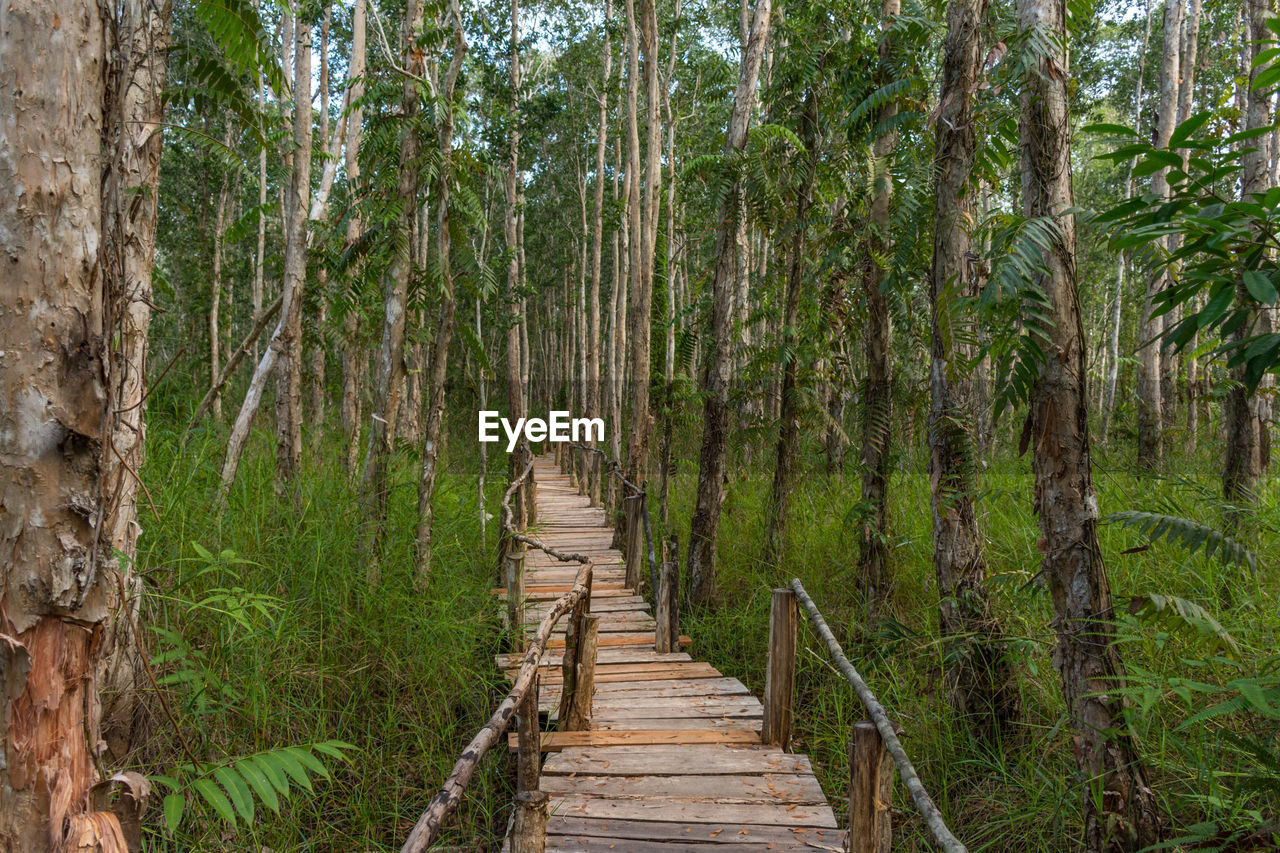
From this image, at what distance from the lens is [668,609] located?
18.6 feet

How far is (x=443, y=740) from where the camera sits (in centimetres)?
420

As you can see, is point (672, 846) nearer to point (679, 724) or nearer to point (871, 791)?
point (871, 791)

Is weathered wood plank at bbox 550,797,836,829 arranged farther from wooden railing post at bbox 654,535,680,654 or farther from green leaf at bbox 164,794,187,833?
wooden railing post at bbox 654,535,680,654

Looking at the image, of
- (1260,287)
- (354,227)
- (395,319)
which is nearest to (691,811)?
(1260,287)

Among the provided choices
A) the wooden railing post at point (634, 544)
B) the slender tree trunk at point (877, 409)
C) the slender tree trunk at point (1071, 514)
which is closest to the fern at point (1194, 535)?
the slender tree trunk at point (1071, 514)

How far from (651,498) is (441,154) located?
649 cm

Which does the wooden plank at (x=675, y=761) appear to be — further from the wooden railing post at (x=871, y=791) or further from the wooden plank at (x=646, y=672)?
the wooden railing post at (x=871, y=791)

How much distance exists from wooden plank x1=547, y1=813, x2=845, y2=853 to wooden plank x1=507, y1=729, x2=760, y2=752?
2.58ft

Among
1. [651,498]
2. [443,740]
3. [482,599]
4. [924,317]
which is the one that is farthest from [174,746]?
[651,498]

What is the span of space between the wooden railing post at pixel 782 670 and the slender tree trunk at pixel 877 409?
1397mm

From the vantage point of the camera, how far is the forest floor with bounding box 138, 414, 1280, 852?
315 cm

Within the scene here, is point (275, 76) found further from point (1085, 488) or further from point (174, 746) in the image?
point (1085, 488)

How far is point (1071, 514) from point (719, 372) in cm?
425

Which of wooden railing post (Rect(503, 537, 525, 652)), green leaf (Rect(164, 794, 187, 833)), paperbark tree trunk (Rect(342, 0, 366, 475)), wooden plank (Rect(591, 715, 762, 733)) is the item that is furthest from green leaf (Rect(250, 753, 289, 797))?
paperbark tree trunk (Rect(342, 0, 366, 475))
